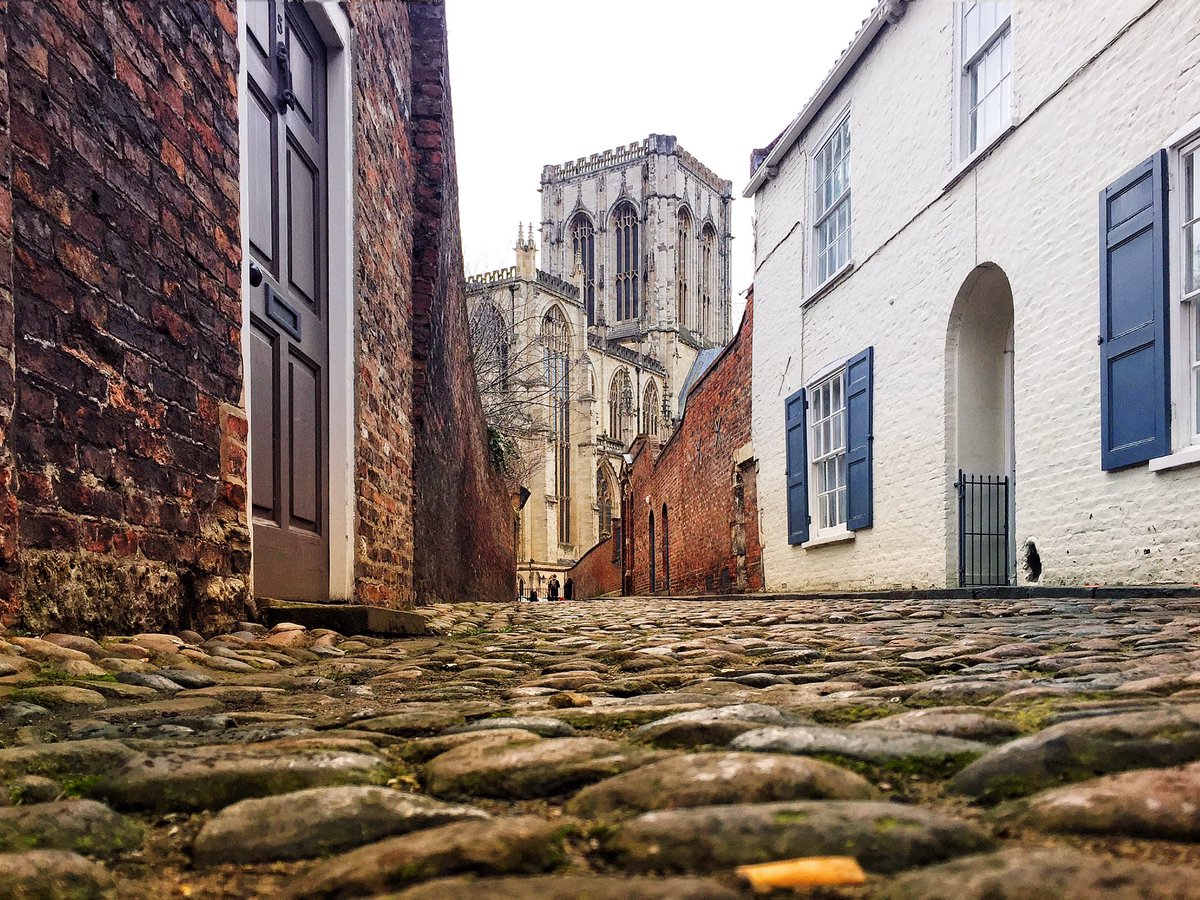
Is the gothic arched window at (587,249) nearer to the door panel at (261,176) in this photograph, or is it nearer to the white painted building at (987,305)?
the white painted building at (987,305)

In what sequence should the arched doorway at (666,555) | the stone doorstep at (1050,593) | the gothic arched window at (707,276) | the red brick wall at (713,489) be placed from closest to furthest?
the stone doorstep at (1050,593), the red brick wall at (713,489), the arched doorway at (666,555), the gothic arched window at (707,276)

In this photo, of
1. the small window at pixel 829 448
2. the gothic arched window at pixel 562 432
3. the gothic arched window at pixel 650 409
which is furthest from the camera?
the gothic arched window at pixel 650 409

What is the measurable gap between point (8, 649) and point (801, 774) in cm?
206

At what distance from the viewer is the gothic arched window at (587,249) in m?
69.0

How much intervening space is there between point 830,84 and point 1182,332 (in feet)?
20.6

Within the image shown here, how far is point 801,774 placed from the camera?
129cm

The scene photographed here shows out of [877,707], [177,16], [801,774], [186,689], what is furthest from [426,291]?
[801,774]

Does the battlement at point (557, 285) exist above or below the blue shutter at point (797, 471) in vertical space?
above

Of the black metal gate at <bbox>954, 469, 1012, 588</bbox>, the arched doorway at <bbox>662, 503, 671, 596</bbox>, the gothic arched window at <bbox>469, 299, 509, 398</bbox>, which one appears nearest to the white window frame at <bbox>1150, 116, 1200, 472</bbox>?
the black metal gate at <bbox>954, 469, 1012, 588</bbox>

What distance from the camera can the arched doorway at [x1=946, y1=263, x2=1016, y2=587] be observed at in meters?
8.70

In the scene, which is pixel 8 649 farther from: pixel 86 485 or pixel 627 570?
pixel 627 570

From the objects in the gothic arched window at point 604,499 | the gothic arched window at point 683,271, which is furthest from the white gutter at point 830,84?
the gothic arched window at point 683,271

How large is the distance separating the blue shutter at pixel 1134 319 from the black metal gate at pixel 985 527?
6.95 ft

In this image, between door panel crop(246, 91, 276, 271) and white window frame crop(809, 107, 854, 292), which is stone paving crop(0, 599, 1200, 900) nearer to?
door panel crop(246, 91, 276, 271)
